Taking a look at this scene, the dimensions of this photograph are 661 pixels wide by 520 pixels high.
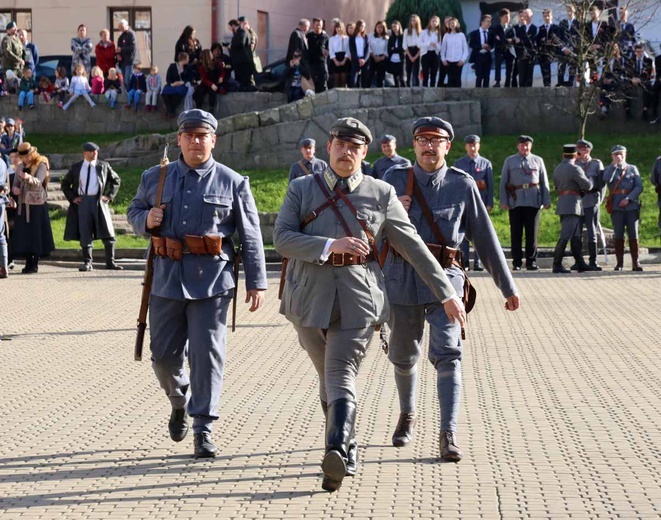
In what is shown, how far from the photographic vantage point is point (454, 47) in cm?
3111

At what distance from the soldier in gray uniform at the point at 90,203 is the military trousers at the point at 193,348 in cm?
→ 1330

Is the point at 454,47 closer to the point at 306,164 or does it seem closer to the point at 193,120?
the point at 306,164

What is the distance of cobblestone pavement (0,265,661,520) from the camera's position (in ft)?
21.0

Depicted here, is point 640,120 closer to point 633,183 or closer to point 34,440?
point 633,183

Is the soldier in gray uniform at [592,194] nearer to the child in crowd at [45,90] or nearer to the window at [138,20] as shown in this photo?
the child in crowd at [45,90]

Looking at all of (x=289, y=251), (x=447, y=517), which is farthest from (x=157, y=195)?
(x=447, y=517)

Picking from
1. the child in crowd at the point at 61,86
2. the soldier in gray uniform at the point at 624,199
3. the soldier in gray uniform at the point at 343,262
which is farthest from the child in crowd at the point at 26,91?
the soldier in gray uniform at the point at 343,262

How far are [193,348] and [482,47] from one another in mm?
23939

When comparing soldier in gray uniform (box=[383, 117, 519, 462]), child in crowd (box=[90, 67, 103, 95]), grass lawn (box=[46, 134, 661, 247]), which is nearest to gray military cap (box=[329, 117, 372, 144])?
soldier in gray uniform (box=[383, 117, 519, 462])

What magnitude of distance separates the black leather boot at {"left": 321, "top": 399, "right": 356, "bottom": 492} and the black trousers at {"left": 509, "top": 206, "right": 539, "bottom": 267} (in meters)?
14.5

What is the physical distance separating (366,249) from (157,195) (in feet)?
4.69

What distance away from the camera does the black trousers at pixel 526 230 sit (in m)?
21.0

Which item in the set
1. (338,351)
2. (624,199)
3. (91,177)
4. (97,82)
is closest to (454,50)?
(97,82)

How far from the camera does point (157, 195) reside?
7750mm
